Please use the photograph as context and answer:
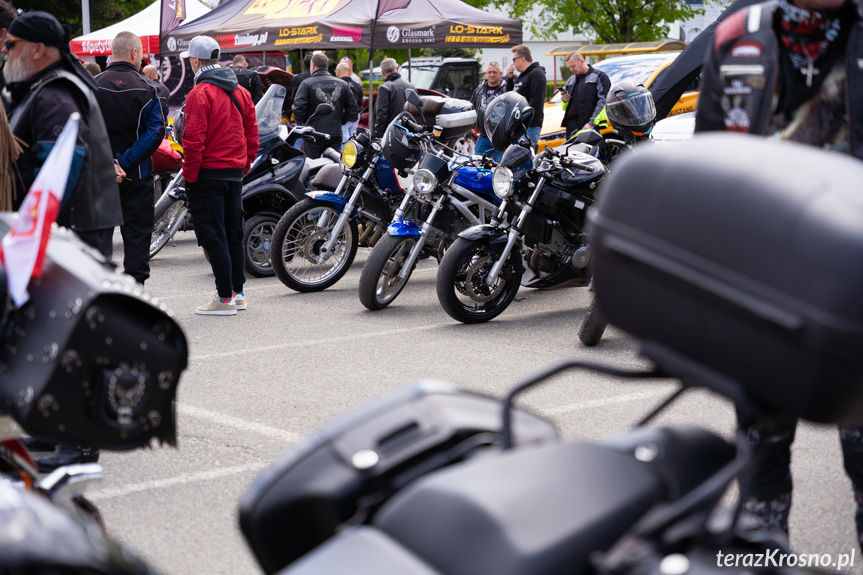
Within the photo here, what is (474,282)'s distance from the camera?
6.52 meters

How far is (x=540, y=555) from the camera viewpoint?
1204 millimetres

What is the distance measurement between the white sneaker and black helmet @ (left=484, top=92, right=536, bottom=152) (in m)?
2.16

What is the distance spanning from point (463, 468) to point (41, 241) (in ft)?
3.48

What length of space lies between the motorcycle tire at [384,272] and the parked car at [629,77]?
6701mm

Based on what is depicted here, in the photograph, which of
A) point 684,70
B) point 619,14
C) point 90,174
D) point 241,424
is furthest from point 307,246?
point 619,14

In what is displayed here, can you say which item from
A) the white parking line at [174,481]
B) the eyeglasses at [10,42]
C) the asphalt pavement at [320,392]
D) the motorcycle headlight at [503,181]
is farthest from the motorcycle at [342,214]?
the white parking line at [174,481]

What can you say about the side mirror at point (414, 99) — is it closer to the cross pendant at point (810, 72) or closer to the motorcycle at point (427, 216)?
the motorcycle at point (427, 216)

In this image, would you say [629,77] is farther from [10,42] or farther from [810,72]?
[810,72]

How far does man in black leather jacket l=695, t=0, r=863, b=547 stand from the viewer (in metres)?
2.28

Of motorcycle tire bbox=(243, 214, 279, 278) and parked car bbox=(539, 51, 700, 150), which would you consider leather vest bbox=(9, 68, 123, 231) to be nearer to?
motorcycle tire bbox=(243, 214, 279, 278)

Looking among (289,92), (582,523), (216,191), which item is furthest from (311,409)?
(289,92)

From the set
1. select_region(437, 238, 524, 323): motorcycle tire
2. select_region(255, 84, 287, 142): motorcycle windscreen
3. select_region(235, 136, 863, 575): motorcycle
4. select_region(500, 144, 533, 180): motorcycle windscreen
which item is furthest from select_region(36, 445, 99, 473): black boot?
select_region(255, 84, 287, 142): motorcycle windscreen

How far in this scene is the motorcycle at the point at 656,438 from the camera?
1255 millimetres

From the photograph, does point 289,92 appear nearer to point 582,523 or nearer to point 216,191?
point 216,191
